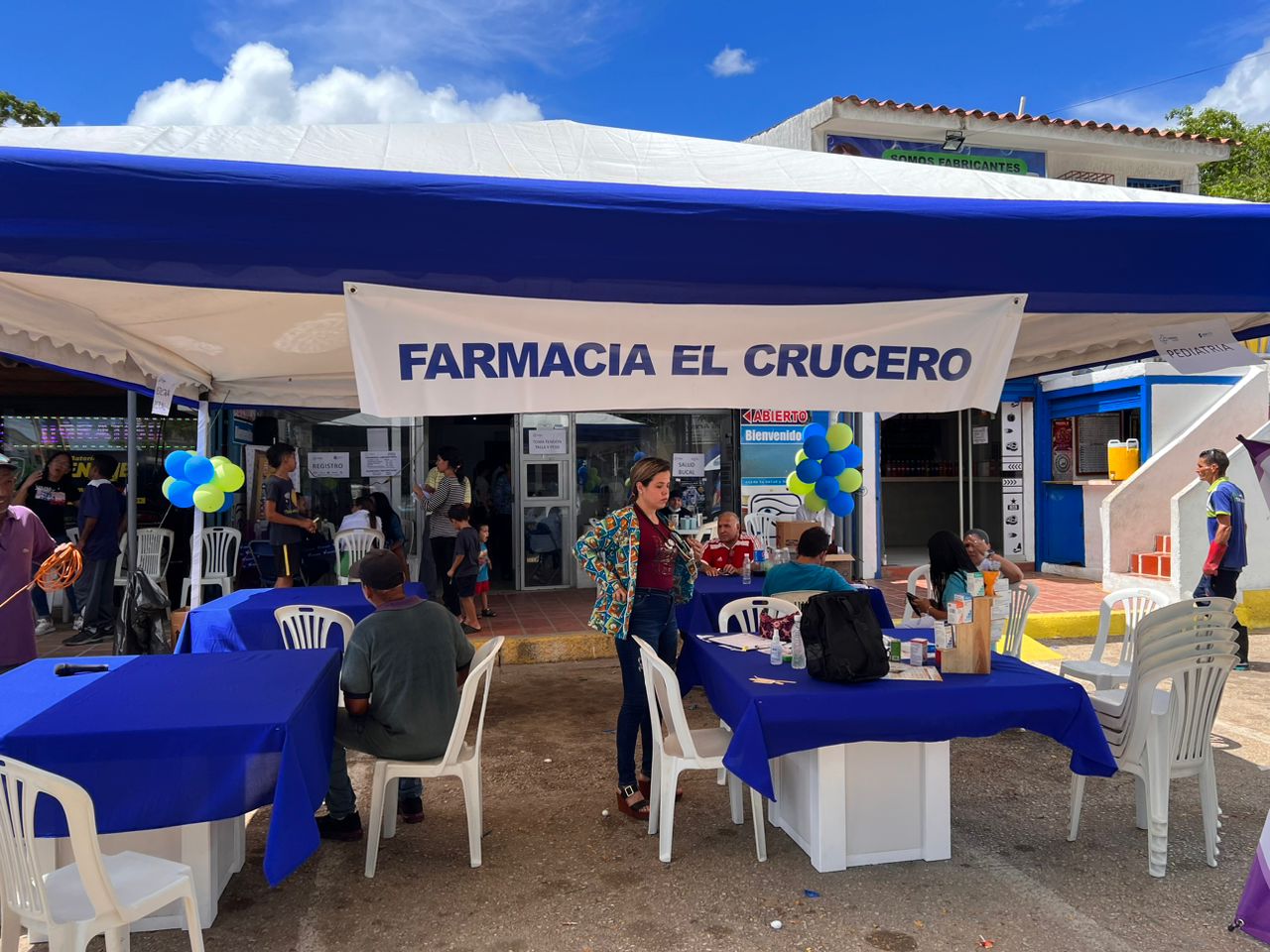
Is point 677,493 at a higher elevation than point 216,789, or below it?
higher

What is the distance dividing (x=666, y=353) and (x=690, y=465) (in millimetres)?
7371

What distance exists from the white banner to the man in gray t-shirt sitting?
0.81 meters

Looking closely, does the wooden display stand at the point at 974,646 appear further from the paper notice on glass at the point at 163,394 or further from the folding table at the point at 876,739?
the paper notice on glass at the point at 163,394

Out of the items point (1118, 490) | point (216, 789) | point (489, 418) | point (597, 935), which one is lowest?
point (597, 935)

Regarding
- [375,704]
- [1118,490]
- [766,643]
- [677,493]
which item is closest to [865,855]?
[766,643]

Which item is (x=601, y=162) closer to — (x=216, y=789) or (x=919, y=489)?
(x=216, y=789)

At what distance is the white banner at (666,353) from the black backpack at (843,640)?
84 centimetres

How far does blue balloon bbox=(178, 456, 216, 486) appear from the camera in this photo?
648cm

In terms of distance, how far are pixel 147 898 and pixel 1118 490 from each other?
10315 millimetres

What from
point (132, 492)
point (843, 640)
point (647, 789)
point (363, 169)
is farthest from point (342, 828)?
point (132, 492)

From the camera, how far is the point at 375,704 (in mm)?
3547

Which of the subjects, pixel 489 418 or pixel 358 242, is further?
pixel 489 418

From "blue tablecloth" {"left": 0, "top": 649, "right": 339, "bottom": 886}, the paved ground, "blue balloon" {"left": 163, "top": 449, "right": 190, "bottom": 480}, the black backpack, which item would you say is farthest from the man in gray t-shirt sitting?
"blue balloon" {"left": 163, "top": 449, "right": 190, "bottom": 480}

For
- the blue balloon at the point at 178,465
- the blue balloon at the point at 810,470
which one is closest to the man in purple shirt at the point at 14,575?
the blue balloon at the point at 178,465
